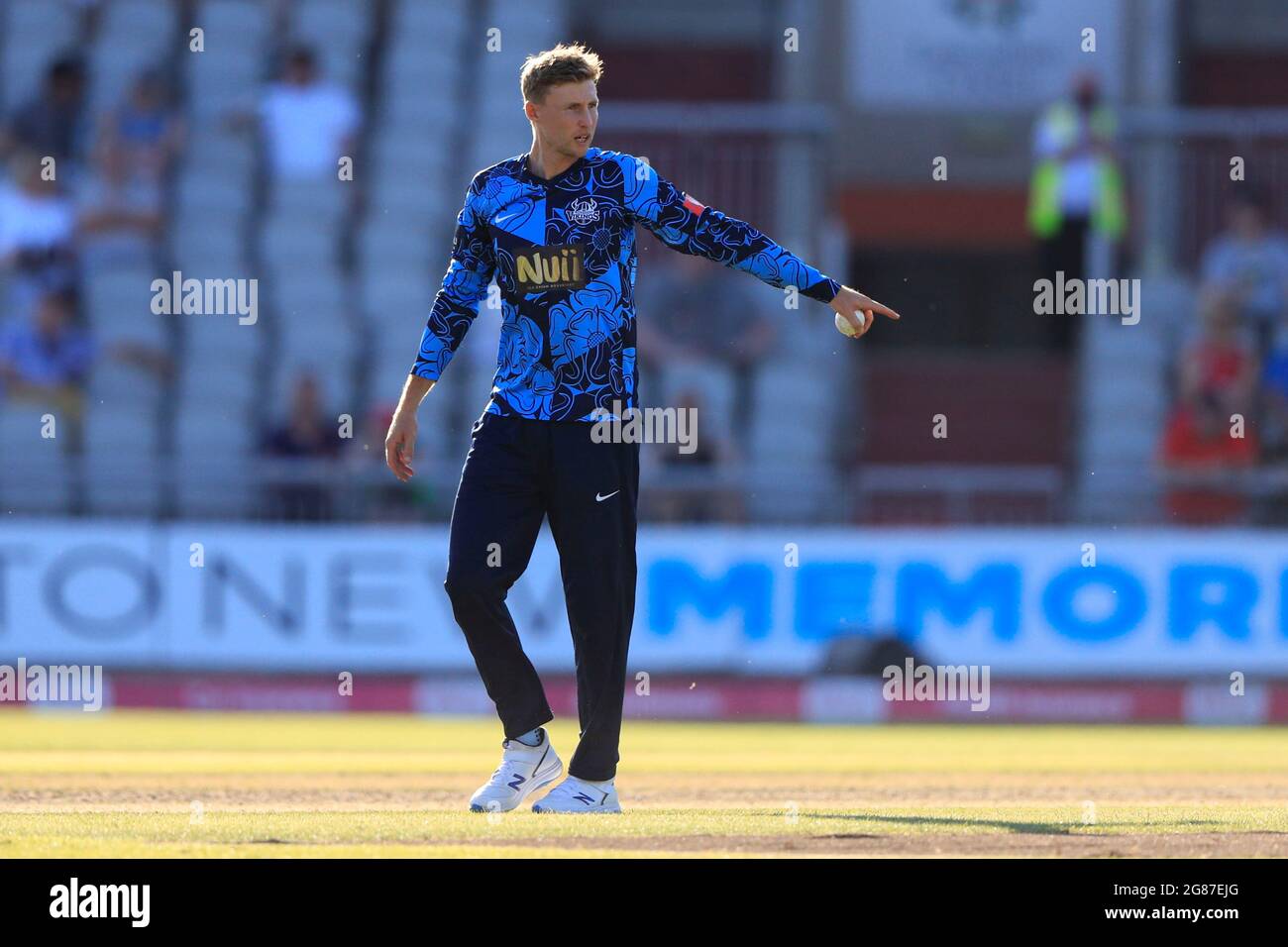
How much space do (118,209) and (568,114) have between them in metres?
13.2

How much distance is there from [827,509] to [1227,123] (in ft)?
15.3

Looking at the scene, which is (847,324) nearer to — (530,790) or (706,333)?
(530,790)

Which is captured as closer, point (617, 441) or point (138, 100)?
point (617, 441)

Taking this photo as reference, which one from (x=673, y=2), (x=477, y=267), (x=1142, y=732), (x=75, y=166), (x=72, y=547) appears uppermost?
(x=673, y=2)

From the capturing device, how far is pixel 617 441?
746 cm

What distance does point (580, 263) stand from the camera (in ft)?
24.3

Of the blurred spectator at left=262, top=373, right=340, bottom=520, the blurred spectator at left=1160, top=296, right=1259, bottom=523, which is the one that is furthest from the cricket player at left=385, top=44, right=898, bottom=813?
the blurred spectator at left=1160, top=296, right=1259, bottom=523

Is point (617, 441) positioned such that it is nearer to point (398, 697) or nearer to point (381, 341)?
point (398, 697)

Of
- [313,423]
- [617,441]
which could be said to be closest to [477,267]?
[617,441]

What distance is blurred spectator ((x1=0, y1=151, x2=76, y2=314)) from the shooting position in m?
19.3
